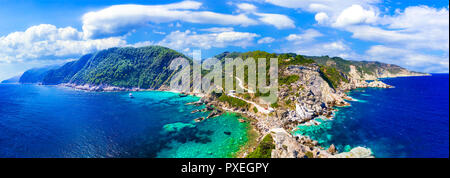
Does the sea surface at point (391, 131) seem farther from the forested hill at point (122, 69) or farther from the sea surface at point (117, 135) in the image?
the forested hill at point (122, 69)

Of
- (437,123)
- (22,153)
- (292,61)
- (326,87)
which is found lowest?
(22,153)

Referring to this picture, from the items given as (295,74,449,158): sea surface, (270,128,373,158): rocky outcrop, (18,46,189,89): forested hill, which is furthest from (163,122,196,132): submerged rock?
(18,46,189,89): forested hill

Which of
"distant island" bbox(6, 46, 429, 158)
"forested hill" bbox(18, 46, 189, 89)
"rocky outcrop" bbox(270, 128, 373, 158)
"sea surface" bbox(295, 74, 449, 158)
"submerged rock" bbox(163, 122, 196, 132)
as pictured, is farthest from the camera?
"forested hill" bbox(18, 46, 189, 89)

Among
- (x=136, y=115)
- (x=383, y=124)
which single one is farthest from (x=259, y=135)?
(x=136, y=115)

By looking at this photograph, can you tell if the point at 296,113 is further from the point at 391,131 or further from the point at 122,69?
the point at 122,69

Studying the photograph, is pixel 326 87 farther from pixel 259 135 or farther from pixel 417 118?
pixel 259 135

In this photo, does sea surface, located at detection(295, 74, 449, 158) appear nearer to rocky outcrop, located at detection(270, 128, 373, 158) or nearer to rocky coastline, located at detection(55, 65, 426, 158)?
rocky coastline, located at detection(55, 65, 426, 158)

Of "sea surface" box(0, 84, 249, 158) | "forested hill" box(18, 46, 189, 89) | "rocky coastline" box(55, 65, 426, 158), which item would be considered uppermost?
"forested hill" box(18, 46, 189, 89)

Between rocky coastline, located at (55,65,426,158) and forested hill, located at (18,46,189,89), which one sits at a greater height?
forested hill, located at (18,46,189,89)
